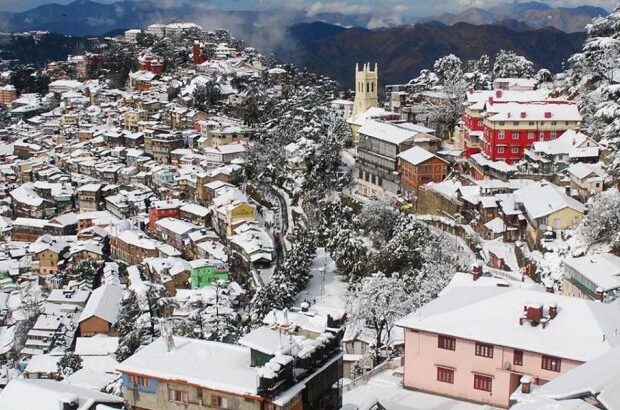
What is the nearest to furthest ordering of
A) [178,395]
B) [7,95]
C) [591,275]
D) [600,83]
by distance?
[178,395]
[591,275]
[600,83]
[7,95]

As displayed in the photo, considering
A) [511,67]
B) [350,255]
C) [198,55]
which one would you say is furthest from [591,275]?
[198,55]

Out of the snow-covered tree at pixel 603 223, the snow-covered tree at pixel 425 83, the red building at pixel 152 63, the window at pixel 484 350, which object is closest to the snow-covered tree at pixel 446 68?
the snow-covered tree at pixel 425 83

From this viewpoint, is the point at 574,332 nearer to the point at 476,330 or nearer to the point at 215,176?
the point at 476,330

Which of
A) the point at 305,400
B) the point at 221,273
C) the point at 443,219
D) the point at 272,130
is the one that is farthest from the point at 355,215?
the point at 305,400

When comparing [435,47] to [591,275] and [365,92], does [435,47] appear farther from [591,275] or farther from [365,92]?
[591,275]

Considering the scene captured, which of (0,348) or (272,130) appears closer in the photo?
(0,348)

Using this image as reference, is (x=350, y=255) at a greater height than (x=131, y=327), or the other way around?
(x=350, y=255)

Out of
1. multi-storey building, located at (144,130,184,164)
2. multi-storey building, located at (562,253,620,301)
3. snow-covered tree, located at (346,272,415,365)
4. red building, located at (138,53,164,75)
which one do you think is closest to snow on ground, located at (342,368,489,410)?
snow-covered tree, located at (346,272,415,365)
